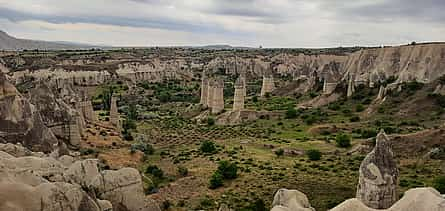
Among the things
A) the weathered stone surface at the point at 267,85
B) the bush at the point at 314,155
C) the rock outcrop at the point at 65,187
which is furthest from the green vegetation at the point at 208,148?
the weathered stone surface at the point at 267,85

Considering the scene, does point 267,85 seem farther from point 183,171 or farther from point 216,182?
point 216,182

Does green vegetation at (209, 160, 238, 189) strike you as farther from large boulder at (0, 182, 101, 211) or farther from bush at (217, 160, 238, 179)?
large boulder at (0, 182, 101, 211)

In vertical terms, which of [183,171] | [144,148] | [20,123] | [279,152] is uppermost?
[20,123]

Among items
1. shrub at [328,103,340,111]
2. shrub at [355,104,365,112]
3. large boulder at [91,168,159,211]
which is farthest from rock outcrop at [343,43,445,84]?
large boulder at [91,168,159,211]

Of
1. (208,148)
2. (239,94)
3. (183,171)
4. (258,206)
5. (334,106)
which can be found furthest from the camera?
(334,106)

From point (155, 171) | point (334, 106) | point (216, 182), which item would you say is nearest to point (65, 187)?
point (216, 182)

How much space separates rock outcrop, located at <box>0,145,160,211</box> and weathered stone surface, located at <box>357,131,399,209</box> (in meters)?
6.51

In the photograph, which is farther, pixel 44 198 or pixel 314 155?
pixel 314 155

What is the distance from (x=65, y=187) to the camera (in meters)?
11.0

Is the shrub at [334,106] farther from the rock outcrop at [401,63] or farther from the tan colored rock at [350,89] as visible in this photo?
the rock outcrop at [401,63]

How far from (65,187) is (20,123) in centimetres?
1380

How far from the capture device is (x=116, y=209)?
46.0ft

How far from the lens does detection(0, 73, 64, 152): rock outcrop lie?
2266 centimetres

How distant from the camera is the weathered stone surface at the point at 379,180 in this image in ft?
48.2
